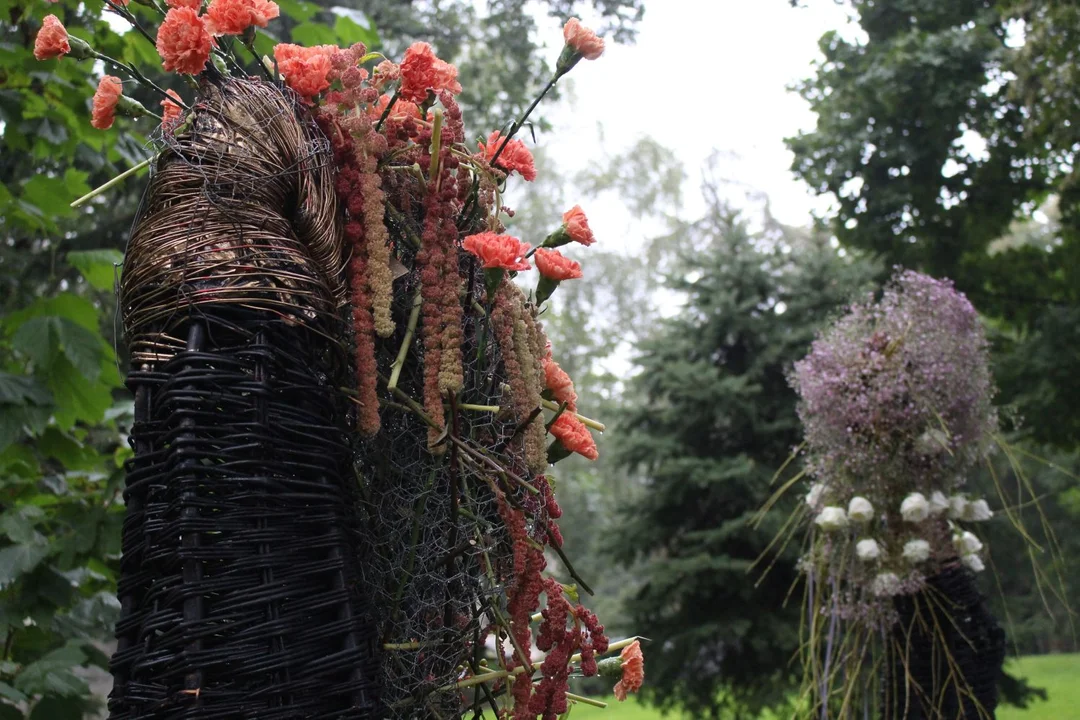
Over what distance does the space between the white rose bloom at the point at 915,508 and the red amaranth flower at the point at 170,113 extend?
219 centimetres

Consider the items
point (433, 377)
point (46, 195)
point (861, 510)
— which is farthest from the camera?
point (861, 510)

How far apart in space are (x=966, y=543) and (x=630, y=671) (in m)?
1.83

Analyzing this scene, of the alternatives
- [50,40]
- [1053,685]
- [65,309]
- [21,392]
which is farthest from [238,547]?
[1053,685]

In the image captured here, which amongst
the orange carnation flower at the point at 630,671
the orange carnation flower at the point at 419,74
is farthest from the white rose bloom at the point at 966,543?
the orange carnation flower at the point at 419,74

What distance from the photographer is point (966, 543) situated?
2.63 metres

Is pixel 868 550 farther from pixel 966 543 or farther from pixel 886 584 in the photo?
pixel 966 543

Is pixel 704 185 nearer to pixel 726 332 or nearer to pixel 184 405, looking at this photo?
pixel 726 332

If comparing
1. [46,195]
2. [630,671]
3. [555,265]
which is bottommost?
[630,671]

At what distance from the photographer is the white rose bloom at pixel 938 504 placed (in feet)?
8.64

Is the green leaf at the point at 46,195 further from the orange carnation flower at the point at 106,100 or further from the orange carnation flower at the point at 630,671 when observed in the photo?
the orange carnation flower at the point at 630,671

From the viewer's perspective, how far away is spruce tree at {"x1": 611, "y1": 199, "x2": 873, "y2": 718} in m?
7.04

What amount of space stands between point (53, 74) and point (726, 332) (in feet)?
20.3

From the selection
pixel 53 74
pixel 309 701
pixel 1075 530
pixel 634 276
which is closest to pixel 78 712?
pixel 309 701

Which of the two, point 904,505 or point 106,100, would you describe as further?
point 904,505
